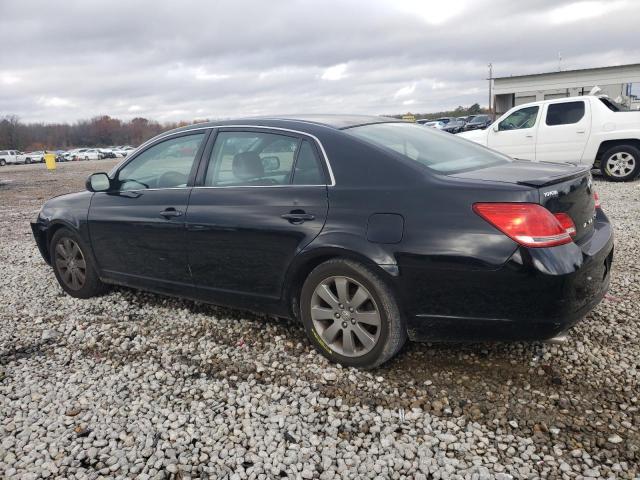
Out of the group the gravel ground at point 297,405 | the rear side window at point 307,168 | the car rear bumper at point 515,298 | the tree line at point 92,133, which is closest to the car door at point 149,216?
the gravel ground at point 297,405

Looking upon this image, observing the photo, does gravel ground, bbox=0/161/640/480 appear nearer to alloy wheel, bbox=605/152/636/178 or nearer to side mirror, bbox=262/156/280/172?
side mirror, bbox=262/156/280/172

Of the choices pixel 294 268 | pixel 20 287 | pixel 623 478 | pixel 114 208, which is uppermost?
pixel 114 208

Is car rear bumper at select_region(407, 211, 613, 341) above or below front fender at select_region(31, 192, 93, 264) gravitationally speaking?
below

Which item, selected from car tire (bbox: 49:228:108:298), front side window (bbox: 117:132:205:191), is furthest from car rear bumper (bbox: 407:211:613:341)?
car tire (bbox: 49:228:108:298)

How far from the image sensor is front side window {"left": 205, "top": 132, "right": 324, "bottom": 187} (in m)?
3.31

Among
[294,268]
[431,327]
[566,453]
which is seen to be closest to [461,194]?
[431,327]

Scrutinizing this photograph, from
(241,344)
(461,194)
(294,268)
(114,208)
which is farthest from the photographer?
(114,208)

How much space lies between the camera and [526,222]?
256 centimetres

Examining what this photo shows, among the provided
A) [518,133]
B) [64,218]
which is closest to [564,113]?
[518,133]

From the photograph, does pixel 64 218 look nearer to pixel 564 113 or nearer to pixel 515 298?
pixel 515 298

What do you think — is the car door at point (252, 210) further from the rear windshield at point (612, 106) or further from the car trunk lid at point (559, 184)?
the rear windshield at point (612, 106)

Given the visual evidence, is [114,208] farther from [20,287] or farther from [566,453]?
[566,453]

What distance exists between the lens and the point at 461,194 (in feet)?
8.89

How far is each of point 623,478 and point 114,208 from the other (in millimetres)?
3875
